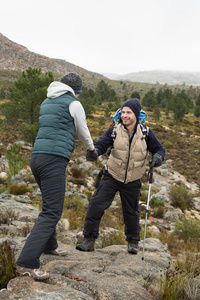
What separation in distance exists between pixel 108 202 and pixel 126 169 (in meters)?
0.54

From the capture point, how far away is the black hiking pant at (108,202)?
126 inches

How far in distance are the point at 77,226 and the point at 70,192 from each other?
3.11m

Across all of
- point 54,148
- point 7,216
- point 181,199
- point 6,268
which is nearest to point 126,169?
point 54,148

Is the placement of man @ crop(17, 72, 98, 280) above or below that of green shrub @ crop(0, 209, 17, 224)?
above

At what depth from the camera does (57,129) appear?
2451mm

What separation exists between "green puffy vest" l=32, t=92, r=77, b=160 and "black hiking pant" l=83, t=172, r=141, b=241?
98cm

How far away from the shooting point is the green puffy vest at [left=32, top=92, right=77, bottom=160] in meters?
2.43

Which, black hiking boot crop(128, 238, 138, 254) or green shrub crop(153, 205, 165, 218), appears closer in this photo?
black hiking boot crop(128, 238, 138, 254)

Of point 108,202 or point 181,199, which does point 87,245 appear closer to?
point 108,202

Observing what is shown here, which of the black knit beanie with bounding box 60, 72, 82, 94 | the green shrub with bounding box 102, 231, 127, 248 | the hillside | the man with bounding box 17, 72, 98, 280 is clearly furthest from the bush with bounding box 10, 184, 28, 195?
the hillside

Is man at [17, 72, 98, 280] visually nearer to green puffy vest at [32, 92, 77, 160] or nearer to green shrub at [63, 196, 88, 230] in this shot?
green puffy vest at [32, 92, 77, 160]

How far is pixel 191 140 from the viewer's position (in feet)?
79.5

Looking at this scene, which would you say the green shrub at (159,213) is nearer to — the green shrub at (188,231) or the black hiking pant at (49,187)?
the green shrub at (188,231)

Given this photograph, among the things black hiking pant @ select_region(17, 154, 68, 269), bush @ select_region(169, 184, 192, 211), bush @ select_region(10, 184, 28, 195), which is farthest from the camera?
bush @ select_region(169, 184, 192, 211)
